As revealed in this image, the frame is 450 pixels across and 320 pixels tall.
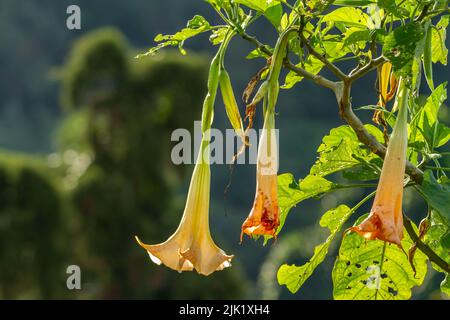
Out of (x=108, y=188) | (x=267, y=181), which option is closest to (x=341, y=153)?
(x=267, y=181)

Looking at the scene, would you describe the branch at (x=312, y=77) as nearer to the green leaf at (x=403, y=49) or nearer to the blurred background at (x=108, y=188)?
the green leaf at (x=403, y=49)

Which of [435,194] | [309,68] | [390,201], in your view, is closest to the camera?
[390,201]

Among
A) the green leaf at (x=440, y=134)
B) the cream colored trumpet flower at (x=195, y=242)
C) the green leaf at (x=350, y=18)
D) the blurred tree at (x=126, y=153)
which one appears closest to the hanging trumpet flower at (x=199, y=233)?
the cream colored trumpet flower at (x=195, y=242)

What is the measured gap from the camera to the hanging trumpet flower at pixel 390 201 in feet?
3.12

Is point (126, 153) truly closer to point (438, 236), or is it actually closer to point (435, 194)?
point (438, 236)

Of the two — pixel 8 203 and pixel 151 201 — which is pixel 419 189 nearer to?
pixel 8 203

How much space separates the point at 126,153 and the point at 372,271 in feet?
38.1

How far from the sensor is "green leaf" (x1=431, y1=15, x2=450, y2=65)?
128cm

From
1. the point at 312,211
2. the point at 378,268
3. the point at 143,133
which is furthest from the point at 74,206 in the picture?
the point at 312,211

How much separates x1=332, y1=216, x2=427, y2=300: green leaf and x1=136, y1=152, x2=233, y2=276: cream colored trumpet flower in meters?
0.38

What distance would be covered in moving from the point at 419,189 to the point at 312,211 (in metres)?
29.8

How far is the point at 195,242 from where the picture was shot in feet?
3.36

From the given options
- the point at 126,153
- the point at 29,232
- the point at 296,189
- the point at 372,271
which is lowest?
the point at 372,271

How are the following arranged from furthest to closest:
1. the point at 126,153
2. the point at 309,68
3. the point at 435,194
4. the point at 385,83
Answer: the point at 126,153
the point at 309,68
the point at 385,83
the point at 435,194
